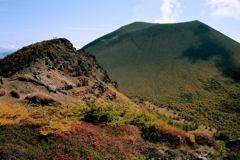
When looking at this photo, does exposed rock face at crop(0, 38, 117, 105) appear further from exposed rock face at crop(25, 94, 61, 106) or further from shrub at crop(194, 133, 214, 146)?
shrub at crop(194, 133, 214, 146)

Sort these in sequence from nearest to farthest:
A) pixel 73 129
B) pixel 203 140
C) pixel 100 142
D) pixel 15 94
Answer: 1. pixel 100 142
2. pixel 73 129
3. pixel 203 140
4. pixel 15 94

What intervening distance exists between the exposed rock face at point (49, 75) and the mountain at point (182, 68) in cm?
2174

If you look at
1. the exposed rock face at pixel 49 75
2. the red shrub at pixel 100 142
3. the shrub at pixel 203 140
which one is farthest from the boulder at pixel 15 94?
the shrub at pixel 203 140

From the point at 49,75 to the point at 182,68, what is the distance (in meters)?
64.9

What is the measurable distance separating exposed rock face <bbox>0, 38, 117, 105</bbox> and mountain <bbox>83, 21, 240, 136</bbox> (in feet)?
71.3

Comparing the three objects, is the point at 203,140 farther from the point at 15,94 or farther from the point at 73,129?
the point at 15,94

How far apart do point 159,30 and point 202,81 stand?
4981 centimetres

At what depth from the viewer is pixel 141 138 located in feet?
52.6

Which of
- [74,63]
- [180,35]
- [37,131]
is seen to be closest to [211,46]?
[180,35]

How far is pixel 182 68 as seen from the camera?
83.0m

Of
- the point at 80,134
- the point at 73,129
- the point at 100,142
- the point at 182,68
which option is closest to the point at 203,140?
the point at 100,142

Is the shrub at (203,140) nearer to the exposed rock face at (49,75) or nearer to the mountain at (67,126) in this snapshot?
the mountain at (67,126)

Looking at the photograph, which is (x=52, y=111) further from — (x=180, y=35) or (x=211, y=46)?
(x=180, y=35)

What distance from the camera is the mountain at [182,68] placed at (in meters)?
55.7
